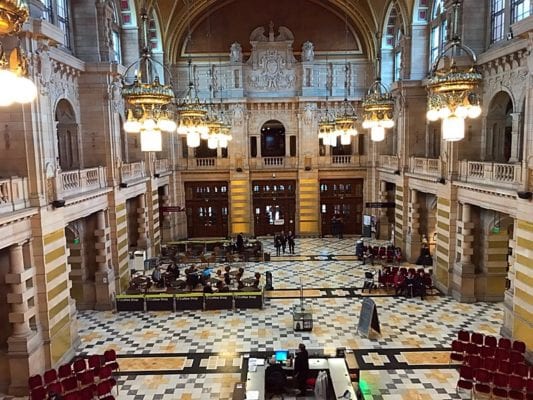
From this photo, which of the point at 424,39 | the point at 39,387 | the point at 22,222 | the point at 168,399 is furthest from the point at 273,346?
the point at 424,39

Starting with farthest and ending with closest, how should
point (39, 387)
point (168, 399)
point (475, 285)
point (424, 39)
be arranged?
point (424, 39) → point (475, 285) → point (168, 399) → point (39, 387)

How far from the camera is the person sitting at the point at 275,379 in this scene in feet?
33.6

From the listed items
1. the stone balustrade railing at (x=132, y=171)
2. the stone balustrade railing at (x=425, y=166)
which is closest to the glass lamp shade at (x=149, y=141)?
the stone balustrade railing at (x=132, y=171)

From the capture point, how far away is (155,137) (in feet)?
26.9

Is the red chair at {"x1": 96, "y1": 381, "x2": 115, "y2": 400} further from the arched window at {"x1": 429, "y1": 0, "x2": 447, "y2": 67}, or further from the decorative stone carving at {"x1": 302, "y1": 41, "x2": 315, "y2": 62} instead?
the decorative stone carving at {"x1": 302, "y1": 41, "x2": 315, "y2": 62}

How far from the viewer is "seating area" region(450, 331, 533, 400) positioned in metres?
9.63

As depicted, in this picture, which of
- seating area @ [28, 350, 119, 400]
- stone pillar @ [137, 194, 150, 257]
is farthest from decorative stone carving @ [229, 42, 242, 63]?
seating area @ [28, 350, 119, 400]

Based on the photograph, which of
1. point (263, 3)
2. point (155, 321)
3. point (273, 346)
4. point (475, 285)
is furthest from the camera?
point (263, 3)


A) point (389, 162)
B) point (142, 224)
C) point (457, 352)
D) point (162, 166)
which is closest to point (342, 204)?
point (389, 162)

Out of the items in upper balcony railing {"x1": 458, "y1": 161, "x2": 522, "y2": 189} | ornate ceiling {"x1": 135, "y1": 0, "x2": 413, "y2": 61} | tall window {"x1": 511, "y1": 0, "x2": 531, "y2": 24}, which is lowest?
upper balcony railing {"x1": 458, "y1": 161, "x2": 522, "y2": 189}

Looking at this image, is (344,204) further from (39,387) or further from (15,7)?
(15,7)

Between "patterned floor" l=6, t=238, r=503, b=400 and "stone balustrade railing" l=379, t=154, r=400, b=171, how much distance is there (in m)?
7.38

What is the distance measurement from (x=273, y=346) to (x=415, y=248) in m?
11.3

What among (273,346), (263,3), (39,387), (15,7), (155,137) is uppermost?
(263,3)
